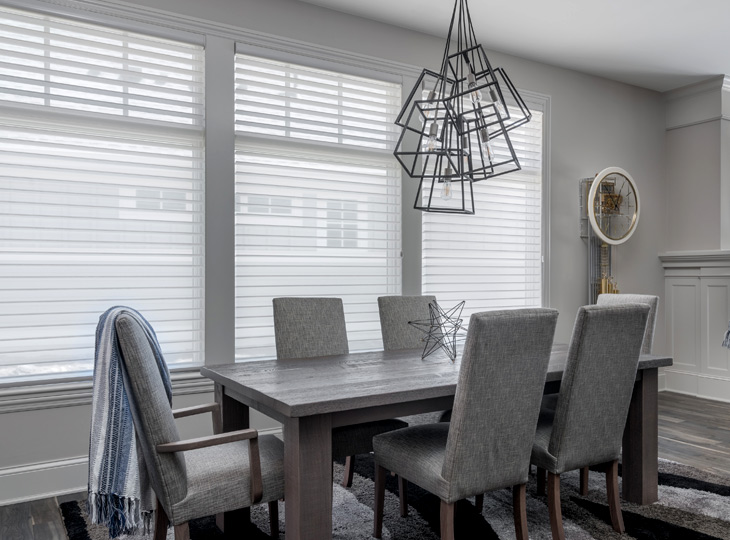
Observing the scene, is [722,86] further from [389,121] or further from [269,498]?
[269,498]

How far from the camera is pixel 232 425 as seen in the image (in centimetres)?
241

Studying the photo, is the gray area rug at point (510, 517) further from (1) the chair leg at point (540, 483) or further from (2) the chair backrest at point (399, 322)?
(2) the chair backrest at point (399, 322)

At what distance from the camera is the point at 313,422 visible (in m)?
1.83

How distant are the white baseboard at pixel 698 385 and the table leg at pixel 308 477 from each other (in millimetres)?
4343

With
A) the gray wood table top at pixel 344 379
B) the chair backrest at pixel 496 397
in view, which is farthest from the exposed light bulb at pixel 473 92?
the gray wood table top at pixel 344 379

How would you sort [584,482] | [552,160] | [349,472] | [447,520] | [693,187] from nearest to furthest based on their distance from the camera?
[447,520] → [584,482] → [349,472] → [552,160] → [693,187]

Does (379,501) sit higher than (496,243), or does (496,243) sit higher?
(496,243)

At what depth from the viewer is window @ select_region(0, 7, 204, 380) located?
9.34ft

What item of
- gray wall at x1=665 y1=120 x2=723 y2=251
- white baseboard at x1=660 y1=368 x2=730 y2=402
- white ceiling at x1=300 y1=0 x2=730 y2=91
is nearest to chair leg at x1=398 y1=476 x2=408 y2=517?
white ceiling at x1=300 y1=0 x2=730 y2=91

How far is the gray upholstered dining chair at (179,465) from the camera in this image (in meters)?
1.71

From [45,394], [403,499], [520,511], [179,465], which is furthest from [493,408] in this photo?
[45,394]

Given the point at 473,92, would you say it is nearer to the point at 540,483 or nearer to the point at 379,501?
the point at 379,501

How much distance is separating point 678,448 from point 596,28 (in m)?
2.77

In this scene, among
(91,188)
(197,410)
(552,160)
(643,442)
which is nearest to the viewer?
(197,410)
